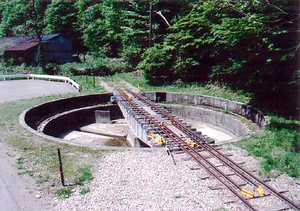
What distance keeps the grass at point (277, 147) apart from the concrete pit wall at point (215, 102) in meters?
1.47

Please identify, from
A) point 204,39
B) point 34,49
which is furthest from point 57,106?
point 34,49

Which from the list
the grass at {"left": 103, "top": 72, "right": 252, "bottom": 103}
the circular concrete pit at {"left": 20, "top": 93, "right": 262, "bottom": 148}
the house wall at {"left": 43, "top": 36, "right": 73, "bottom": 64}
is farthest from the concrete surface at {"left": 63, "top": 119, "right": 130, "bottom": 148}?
the house wall at {"left": 43, "top": 36, "right": 73, "bottom": 64}

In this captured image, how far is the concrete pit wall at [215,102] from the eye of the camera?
16220mm

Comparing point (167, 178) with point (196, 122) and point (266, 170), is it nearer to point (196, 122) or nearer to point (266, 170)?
point (266, 170)

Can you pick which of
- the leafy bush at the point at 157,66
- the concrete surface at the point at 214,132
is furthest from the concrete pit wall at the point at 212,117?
the leafy bush at the point at 157,66

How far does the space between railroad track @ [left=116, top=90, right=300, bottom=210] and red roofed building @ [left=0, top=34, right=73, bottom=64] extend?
2794 cm

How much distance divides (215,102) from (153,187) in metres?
13.6

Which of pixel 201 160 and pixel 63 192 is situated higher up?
pixel 201 160

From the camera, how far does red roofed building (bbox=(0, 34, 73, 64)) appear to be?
40.8 m

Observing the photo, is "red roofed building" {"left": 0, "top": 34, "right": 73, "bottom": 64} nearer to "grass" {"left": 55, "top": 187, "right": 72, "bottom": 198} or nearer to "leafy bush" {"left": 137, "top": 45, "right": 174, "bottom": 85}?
"leafy bush" {"left": 137, "top": 45, "right": 174, "bottom": 85}

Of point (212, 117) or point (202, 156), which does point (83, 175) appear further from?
point (212, 117)

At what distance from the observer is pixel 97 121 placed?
67.1ft

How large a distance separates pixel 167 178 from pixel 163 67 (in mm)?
19191

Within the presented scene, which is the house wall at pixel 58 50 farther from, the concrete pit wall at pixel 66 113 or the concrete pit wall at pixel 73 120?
the concrete pit wall at pixel 73 120
